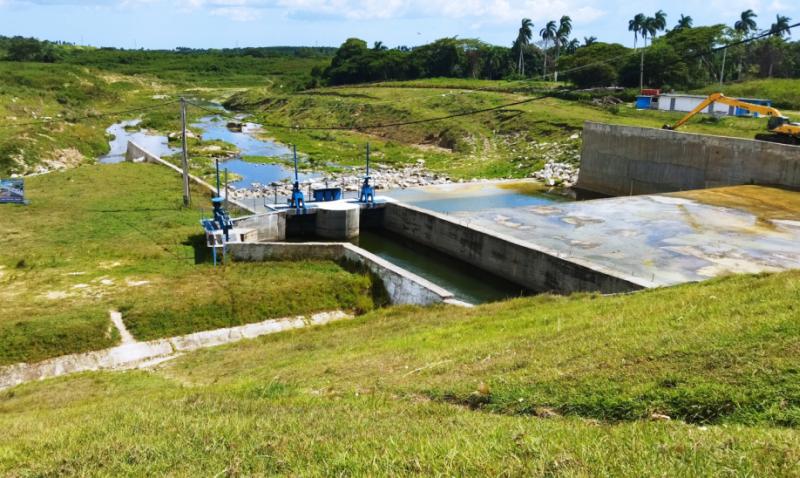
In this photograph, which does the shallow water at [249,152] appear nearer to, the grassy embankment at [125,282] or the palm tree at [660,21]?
the grassy embankment at [125,282]

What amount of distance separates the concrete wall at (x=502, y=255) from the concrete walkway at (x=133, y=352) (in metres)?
8.02

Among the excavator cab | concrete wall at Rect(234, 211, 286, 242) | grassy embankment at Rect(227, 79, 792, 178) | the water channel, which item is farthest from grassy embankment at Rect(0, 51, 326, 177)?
the excavator cab

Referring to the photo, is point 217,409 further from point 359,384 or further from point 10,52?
point 10,52

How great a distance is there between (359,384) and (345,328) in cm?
818

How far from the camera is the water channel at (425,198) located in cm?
2680

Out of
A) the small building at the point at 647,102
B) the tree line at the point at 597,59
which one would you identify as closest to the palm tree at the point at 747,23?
the tree line at the point at 597,59

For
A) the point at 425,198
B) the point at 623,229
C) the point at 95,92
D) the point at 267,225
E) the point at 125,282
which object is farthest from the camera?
the point at 95,92

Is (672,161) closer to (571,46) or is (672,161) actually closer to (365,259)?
(365,259)

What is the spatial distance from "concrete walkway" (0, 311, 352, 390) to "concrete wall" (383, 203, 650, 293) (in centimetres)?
802

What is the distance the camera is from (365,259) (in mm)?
24750

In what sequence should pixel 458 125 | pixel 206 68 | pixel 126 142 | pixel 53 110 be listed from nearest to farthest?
pixel 458 125
pixel 126 142
pixel 53 110
pixel 206 68

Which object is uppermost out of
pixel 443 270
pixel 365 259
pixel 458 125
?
pixel 458 125

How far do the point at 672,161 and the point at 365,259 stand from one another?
25.8 metres

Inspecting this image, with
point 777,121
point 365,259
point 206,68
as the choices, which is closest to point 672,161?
point 777,121
